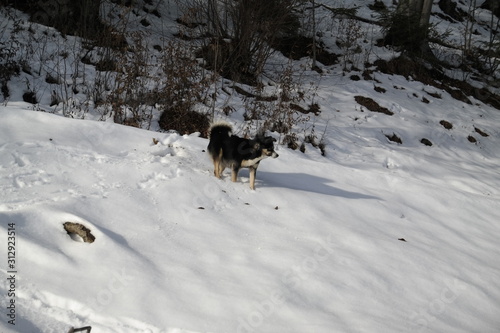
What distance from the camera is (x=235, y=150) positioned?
16.3 feet

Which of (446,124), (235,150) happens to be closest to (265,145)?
(235,150)

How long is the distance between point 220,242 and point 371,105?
8.49 m

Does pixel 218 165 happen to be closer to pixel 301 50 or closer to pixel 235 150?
pixel 235 150

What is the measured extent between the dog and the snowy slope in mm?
253

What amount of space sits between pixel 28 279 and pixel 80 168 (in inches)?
76.6

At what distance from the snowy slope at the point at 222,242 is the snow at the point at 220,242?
2 cm

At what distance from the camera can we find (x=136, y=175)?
4582 mm

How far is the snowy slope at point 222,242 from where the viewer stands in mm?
2756

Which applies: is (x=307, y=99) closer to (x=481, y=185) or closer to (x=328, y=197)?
(x=481, y=185)

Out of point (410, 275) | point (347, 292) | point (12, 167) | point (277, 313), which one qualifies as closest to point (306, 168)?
point (410, 275)

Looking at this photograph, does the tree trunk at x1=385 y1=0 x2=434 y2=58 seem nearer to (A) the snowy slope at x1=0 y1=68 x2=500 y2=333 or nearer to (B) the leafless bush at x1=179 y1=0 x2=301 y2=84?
(B) the leafless bush at x1=179 y1=0 x2=301 y2=84

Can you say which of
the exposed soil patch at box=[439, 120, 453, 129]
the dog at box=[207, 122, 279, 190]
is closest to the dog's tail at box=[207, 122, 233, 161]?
the dog at box=[207, 122, 279, 190]

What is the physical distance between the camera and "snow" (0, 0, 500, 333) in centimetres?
275

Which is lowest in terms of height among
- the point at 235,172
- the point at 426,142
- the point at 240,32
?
the point at 235,172
